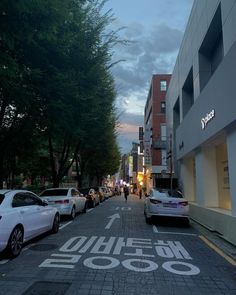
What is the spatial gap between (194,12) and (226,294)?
16203 mm

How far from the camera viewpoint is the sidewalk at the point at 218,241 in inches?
382

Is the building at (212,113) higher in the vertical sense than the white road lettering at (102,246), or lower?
higher

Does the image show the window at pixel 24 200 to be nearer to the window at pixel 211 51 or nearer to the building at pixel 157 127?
the window at pixel 211 51

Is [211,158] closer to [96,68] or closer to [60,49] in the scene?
[96,68]

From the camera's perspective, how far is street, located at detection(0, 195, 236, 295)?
6.05 meters

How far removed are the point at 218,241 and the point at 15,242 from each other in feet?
21.0

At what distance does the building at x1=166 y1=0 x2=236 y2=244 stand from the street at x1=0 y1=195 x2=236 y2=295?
2499mm

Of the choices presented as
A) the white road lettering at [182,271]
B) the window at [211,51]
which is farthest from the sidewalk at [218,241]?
the window at [211,51]

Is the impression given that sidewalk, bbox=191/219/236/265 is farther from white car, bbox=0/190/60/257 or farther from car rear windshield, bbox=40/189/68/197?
car rear windshield, bbox=40/189/68/197

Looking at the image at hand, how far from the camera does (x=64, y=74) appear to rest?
1237 centimetres

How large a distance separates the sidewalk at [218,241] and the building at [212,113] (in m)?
0.22

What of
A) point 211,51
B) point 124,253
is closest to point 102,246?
point 124,253

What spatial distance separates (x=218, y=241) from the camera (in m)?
11.6

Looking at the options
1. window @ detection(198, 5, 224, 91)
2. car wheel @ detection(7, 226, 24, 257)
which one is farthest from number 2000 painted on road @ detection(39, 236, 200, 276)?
window @ detection(198, 5, 224, 91)
